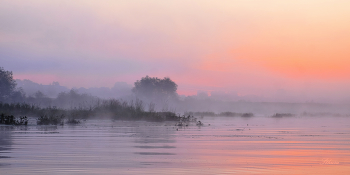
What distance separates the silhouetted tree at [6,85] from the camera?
6083 cm

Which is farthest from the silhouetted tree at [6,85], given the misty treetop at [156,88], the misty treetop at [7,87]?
the misty treetop at [156,88]

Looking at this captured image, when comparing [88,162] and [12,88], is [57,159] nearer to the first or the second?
[88,162]

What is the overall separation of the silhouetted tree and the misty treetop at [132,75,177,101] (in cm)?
3840

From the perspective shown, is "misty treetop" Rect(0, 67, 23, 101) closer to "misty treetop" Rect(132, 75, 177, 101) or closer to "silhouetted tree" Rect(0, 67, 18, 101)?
"silhouetted tree" Rect(0, 67, 18, 101)

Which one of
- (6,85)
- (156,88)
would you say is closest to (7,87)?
(6,85)

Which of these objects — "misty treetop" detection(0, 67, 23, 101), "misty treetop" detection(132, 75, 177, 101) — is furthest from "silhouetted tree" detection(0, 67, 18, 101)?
"misty treetop" detection(132, 75, 177, 101)

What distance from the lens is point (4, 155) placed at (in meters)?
10.9

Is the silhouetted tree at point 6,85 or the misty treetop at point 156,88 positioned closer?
the silhouetted tree at point 6,85

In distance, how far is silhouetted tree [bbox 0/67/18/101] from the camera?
60.8m

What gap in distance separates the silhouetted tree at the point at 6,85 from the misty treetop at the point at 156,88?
126 ft

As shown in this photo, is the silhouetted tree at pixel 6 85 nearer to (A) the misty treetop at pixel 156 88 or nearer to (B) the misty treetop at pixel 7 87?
(B) the misty treetop at pixel 7 87

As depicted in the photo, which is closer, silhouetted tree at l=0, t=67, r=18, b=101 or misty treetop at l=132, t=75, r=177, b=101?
silhouetted tree at l=0, t=67, r=18, b=101

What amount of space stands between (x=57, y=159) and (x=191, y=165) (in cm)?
347

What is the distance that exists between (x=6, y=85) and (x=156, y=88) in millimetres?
41537
